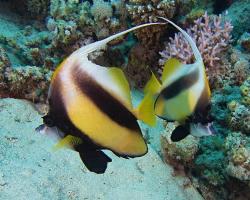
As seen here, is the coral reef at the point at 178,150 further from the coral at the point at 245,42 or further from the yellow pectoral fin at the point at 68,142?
the yellow pectoral fin at the point at 68,142

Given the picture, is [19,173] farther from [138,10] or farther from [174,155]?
[138,10]

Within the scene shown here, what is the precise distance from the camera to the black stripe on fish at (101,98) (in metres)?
1.35

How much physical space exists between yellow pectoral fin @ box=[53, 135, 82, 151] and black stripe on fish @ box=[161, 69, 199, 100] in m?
0.53

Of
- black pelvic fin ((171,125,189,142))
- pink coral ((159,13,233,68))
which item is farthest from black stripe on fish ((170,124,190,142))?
pink coral ((159,13,233,68))

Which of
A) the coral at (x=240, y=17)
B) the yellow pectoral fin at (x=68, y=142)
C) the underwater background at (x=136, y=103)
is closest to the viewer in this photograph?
the yellow pectoral fin at (x=68, y=142)

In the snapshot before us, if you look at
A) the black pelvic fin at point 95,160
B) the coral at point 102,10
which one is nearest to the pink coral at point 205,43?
the coral at point 102,10

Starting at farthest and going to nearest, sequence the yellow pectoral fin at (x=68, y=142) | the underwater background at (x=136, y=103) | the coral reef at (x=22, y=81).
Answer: the coral reef at (x=22, y=81) → the underwater background at (x=136, y=103) → the yellow pectoral fin at (x=68, y=142)

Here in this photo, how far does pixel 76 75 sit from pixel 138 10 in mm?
2967

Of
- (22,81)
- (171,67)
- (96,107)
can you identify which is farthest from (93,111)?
(22,81)

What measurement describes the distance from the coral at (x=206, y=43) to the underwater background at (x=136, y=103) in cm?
1

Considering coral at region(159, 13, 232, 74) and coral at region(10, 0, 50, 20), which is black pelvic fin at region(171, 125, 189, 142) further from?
coral at region(10, 0, 50, 20)

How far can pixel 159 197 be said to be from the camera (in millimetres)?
3383

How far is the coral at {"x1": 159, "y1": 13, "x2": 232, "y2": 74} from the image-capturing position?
3.98m

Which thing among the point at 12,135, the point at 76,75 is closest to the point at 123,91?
the point at 76,75
